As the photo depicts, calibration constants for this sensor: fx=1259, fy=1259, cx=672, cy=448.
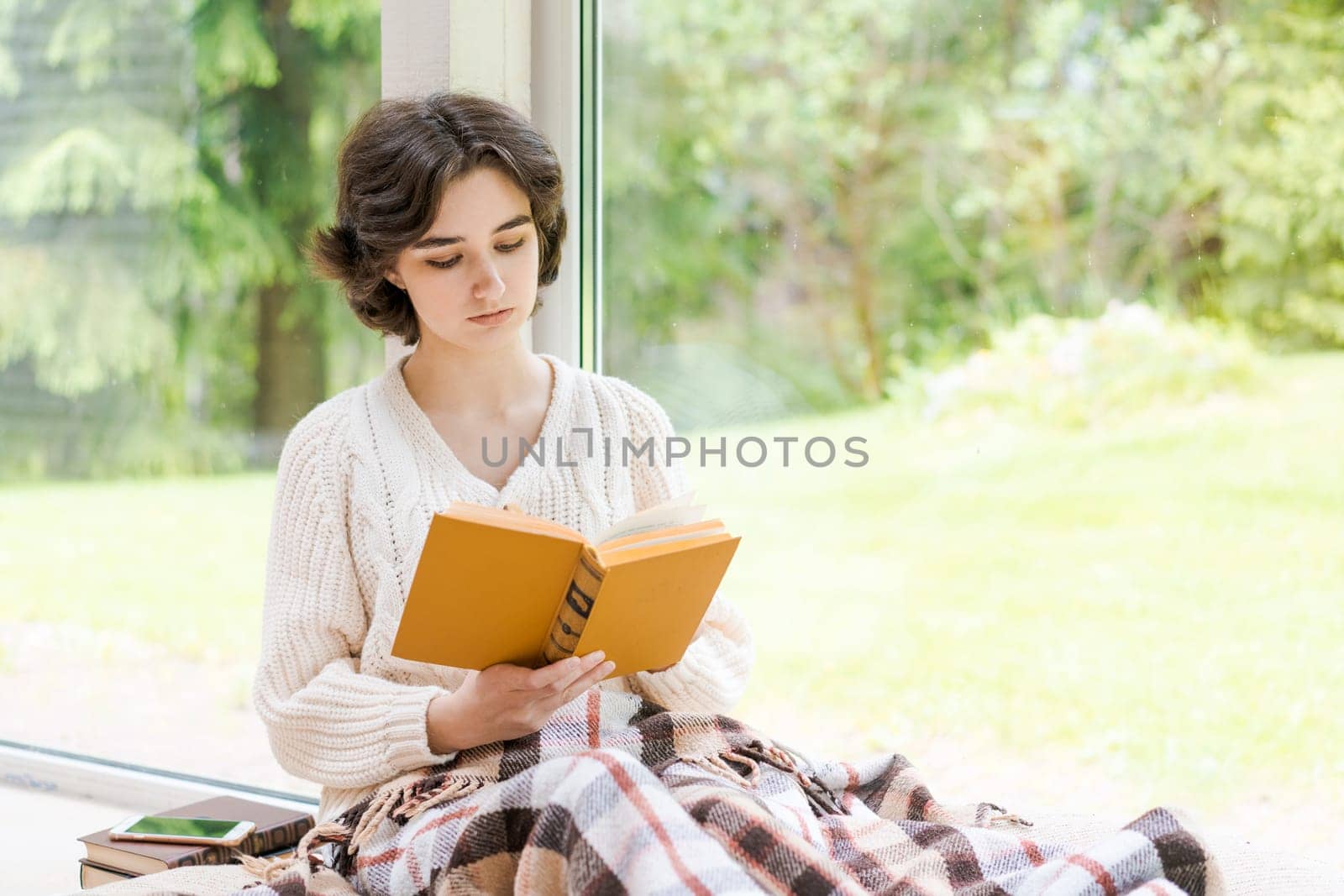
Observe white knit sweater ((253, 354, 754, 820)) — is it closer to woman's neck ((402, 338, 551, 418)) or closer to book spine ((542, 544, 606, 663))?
woman's neck ((402, 338, 551, 418))

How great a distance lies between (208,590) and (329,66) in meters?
1.08

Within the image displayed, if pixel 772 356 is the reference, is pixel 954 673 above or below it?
below

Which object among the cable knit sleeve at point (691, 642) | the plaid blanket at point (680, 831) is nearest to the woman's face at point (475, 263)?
the cable knit sleeve at point (691, 642)

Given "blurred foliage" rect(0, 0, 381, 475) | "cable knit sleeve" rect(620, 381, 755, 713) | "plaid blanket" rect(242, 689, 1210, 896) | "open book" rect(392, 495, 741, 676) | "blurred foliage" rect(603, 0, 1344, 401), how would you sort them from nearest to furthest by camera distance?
"plaid blanket" rect(242, 689, 1210, 896) < "open book" rect(392, 495, 741, 676) < "cable knit sleeve" rect(620, 381, 755, 713) < "blurred foliage" rect(603, 0, 1344, 401) < "blurred foliage" rect(0, 0, 381, 475)

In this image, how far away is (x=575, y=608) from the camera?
129cm

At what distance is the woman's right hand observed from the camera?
1.36 metres

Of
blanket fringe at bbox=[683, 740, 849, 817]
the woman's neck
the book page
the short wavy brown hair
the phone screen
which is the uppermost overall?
the short wavy brown hair

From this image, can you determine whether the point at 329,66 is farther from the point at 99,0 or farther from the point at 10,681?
the point at 10,681

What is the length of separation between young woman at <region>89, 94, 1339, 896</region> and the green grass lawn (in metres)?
0.50

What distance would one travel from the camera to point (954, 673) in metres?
2.18

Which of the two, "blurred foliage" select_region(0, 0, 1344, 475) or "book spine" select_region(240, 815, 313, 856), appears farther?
"blurred foliage" select_region(0, 0, 1344, 475)

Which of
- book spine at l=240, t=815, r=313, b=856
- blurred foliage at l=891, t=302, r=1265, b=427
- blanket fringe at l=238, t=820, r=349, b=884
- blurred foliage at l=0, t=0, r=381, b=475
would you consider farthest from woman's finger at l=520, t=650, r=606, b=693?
blurred foliage at l=0, t=0, r=381, b=475

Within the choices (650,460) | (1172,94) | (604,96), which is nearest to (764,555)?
(650,460)

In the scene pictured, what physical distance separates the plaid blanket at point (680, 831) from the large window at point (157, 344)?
3.44ft
